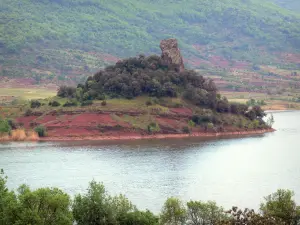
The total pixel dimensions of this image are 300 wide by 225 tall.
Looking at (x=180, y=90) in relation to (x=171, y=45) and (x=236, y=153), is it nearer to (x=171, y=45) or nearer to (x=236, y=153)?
(x=171, y=45)

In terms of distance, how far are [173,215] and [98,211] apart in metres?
6.57

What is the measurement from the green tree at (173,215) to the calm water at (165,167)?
30.8ft

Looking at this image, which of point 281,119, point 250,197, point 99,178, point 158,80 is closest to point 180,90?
point 158,80

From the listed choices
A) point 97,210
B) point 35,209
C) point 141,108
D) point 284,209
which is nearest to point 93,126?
point 141,108

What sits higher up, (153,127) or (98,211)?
(153,127)

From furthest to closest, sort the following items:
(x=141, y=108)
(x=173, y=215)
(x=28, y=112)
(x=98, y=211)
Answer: (x=141, y=108)
(x=28, y=112)
(x=173, y=215)
(x=98, y=211)

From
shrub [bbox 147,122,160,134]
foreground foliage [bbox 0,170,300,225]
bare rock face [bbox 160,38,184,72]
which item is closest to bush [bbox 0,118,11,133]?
shrub [bbox 147,122,160,134]

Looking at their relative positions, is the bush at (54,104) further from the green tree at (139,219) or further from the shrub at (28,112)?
the green tree at (139,219)

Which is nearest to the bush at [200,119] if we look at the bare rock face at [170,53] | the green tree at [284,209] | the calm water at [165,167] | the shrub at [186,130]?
the shrub at [186,130]

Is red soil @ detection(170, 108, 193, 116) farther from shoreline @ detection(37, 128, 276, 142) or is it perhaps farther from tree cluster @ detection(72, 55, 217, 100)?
shoreline @ detection(37, 128, 276, 142)

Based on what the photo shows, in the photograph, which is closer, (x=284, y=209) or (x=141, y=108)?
(x=284, y=209)

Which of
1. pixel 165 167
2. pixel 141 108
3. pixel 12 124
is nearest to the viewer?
pixel 165 167

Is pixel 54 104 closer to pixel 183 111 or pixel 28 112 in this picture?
pixel 28 112

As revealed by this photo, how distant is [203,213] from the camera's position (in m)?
56.9
